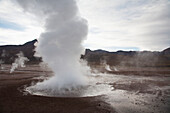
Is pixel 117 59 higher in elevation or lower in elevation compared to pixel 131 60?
higher

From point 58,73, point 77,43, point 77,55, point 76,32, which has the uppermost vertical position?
point 76,32

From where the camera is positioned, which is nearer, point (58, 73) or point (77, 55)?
point (58, 73)

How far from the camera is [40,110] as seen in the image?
8.52 metres

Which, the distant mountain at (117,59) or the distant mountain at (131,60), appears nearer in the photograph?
the distant mountain at (131,60)

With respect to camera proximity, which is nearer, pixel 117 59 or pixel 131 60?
pixel 131 60

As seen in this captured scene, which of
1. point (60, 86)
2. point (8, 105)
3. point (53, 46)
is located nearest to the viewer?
point (8, 105)

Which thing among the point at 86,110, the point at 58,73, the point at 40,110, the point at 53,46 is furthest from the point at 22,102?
the point at 53,46

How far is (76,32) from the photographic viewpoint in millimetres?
18234

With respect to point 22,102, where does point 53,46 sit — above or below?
above

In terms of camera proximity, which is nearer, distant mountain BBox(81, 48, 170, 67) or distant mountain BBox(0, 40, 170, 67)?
distant mountain BBox(81, 48, 170, 67)

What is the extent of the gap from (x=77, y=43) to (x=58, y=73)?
4510mm

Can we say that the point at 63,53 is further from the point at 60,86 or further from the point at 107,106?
the point at 107,106

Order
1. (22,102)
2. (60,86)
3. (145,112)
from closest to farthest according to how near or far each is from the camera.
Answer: (145,112) < (22,102) < (60,86)

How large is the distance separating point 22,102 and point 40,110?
2197 mm
